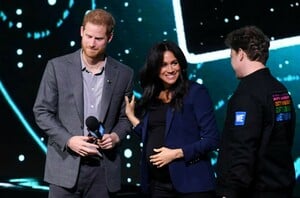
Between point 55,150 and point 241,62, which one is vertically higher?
point 241,62

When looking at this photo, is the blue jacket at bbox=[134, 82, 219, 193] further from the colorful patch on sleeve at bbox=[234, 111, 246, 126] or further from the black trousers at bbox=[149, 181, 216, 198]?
the colorful patch on sleeve at bbox=[234, 111, 246, 126]

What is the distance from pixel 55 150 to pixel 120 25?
1464 mm

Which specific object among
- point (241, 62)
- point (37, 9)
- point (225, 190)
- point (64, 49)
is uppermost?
point (37, 9)

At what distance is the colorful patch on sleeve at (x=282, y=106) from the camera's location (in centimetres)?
218

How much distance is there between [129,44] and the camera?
12.2ft

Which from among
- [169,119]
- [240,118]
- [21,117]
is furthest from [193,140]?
[21,117]

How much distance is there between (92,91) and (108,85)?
0.08 meters

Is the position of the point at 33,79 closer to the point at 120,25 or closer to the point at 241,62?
the point at 120,25

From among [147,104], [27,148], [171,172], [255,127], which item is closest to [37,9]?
[27,148]

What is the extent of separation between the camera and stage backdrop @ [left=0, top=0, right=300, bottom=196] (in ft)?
11.7

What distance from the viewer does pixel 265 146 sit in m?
2.17

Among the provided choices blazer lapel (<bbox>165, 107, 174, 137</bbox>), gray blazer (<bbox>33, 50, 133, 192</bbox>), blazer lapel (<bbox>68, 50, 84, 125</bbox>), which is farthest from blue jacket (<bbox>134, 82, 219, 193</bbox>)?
blazer lapel (<bbox>68, 50, 84, 125</bbox>)

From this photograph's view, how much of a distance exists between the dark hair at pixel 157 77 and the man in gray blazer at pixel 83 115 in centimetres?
15

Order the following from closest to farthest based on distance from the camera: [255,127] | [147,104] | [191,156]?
[255,127]
[191,156]
[147,104]
